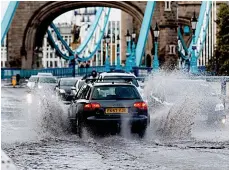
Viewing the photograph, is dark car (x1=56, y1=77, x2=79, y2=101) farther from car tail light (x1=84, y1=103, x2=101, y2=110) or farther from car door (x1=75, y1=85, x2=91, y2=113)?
car tail light (x1=84, y1=103, x2=101, y2=110)

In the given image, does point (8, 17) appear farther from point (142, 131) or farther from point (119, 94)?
point (142, 131)

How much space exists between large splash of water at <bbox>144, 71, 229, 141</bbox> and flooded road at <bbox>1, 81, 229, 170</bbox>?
0.06m

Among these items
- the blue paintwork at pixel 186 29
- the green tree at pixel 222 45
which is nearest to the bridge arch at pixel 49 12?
the green tree at pixel 222 45

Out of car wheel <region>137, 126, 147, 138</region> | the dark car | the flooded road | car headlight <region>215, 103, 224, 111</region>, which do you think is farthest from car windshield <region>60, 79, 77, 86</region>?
car wheel <region>137, 126, 147, 138</region>

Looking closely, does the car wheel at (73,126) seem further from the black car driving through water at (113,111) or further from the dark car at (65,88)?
the dark car at (65,88)

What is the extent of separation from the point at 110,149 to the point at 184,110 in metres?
3.86

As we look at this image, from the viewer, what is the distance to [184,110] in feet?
46.8

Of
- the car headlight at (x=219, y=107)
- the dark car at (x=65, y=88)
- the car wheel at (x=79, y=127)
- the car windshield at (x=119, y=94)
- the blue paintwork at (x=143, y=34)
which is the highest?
the blue paintwork at (x=143, y=34)

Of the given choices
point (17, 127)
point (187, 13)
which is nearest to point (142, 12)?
point (187, 13)

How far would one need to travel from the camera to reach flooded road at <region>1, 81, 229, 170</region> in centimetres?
891

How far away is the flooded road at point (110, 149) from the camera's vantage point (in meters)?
8.91

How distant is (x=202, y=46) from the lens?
215 feet

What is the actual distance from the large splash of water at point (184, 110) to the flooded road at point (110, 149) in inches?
2.2

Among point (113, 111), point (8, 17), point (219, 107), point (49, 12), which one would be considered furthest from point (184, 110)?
point (49, 12)
